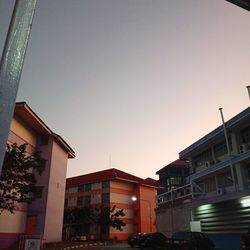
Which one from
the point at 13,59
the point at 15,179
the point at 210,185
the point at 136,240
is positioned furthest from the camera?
the point at 210,185

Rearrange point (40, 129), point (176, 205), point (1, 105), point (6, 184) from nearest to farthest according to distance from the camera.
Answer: point (1, 105)
point (6, 184)
point (176, 205)
point (40, 129)

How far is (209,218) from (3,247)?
59.2ft

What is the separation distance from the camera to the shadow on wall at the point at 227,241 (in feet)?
74.1

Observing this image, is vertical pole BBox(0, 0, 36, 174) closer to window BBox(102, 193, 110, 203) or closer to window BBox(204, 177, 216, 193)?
window BBox(204, 177, 216, 193)

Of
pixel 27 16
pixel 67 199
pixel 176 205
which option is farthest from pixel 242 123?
pixel 67 199

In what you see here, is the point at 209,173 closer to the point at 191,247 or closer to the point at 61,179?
the point at 191,247

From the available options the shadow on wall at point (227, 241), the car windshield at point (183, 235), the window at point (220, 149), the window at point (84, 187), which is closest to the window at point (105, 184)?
the window at point (84, 187)

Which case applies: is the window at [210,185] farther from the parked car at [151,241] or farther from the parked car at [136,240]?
the parked car at [136,240]

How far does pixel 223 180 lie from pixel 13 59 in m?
27.6

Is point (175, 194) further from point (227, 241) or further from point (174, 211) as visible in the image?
point (227, 241)

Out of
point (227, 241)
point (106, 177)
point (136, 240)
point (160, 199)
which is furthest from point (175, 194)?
point (106, 177)

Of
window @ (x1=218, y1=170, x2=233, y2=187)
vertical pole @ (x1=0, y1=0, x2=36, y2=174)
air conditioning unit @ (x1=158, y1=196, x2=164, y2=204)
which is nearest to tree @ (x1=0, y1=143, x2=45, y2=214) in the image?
window @ (x1=218, y1=170, x2=233, y2=187)

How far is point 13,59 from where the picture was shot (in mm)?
1277

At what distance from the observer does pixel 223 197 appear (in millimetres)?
23219
